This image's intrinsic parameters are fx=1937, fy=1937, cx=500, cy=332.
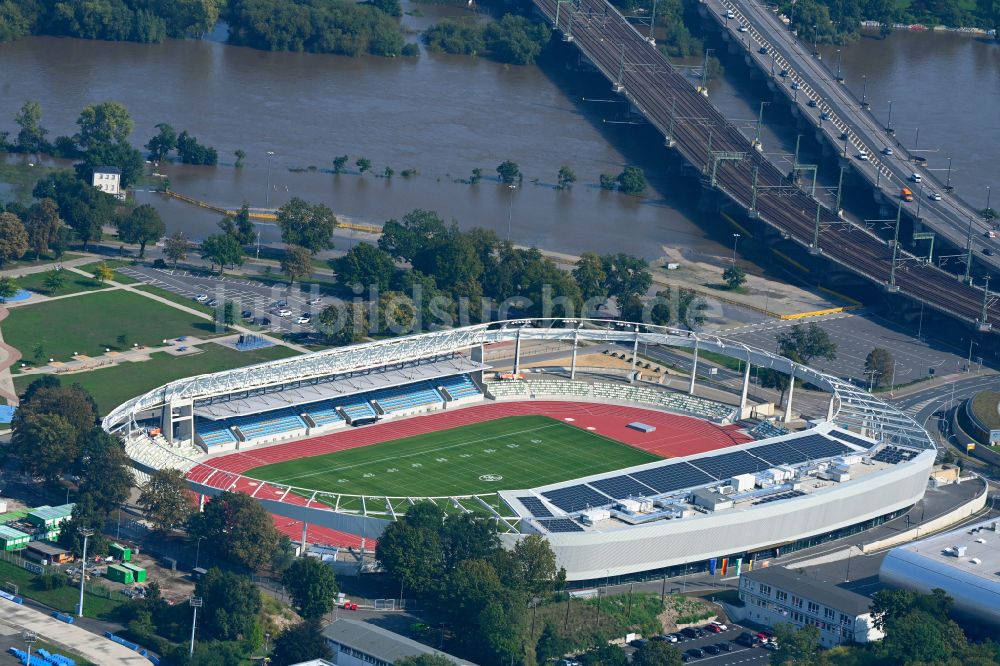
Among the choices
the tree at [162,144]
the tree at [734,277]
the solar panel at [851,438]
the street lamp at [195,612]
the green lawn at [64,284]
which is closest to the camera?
the street lamp at [195,612]

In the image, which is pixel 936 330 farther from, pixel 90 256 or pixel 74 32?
pixel 74 32

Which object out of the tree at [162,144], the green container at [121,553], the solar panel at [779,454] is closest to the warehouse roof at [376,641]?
the green container at [121,553]

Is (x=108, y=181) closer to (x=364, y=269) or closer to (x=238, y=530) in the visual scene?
(x=364, y=269)

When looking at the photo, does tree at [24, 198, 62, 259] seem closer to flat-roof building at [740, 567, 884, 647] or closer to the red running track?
the red running track

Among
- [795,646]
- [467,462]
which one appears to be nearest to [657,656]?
[795,646]

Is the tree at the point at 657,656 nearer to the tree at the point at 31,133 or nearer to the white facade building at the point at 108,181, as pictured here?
the white facade building at the point at 108,181

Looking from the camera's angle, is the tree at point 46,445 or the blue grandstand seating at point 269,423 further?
the blue grandstand seating at point 269,423
